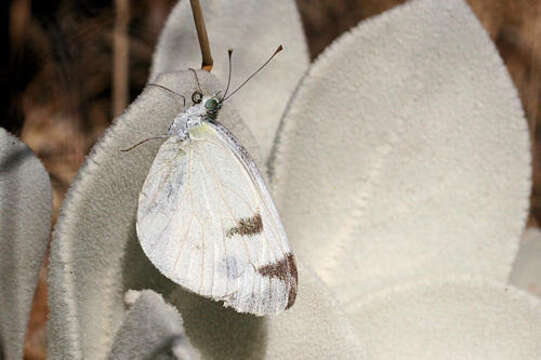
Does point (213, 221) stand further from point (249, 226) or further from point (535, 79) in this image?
point (535, 79)

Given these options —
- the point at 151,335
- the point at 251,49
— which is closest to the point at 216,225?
the point at 151,335

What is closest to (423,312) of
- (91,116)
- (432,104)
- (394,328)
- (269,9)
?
(394,328)

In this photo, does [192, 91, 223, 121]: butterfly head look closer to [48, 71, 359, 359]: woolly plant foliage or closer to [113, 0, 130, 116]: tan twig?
[48, 71, 359, 359]: woolly plant foliage

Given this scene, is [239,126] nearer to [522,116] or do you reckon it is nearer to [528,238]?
[522,116]

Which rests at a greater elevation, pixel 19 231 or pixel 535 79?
pixel 19 231

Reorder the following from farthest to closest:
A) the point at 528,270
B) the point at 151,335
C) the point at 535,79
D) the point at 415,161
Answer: the point at 535,79, the point at 528,270, the point at 415,161, the point at 151,335

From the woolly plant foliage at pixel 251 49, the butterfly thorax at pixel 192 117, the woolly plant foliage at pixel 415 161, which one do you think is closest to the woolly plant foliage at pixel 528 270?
the woolly plant foliage at pixel 415 161
